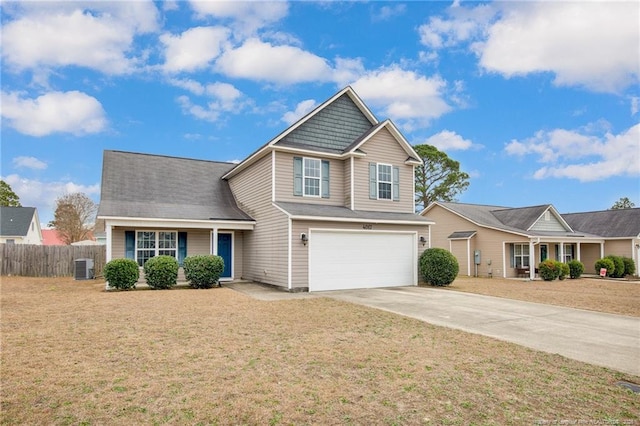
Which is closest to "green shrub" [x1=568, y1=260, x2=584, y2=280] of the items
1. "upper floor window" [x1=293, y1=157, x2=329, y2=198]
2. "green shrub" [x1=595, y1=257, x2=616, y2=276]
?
"green shrub" [x1=595, y1=257, x2=616, y2=276]

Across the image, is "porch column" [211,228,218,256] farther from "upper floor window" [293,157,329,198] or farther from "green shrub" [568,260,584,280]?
"green shrub" [568,260,584,280]

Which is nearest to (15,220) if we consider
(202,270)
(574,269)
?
(202,270)

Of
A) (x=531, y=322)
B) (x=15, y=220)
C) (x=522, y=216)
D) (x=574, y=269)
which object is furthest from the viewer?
(x=15, y=220)

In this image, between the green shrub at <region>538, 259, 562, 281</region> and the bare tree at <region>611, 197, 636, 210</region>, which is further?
the bare tree at <region>611, 197, 636, 210</region>

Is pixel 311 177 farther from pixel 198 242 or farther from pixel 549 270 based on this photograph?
pixel 549 270

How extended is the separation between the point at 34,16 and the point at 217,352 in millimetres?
12481

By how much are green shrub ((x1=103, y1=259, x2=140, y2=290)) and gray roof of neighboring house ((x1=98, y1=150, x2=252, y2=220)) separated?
195cm

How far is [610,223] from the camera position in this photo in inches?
1140

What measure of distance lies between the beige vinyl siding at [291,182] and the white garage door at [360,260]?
1.91m

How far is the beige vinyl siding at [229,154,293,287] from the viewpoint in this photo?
14.5m

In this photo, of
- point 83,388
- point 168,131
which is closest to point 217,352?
point 83,388

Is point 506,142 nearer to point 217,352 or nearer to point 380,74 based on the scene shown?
point 380,74

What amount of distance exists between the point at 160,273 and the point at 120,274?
1321 millimetres

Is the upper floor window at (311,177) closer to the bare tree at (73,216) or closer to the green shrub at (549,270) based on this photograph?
the green shrub at (549,270)
